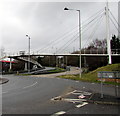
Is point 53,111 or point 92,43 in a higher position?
point 92,43

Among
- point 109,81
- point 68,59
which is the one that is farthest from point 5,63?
point 109,81

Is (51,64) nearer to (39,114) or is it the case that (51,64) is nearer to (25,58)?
(25,58)

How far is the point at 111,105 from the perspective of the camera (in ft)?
25.2

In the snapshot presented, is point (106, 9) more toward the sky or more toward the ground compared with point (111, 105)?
more toward the sky

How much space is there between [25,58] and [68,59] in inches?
1375

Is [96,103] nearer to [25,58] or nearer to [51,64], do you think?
[25,58]

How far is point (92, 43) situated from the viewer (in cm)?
7019

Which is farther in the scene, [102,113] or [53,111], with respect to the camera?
[53,111]

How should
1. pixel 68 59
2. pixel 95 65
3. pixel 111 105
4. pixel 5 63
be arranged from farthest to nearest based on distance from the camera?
pixel 68 59
pixel 5 63
pixel 95 65
pixel 111 105

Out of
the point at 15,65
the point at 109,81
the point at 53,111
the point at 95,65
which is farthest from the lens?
the point at 15,65

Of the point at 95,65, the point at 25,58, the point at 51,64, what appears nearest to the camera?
the point at 95,65

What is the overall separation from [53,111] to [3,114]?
2.23 m

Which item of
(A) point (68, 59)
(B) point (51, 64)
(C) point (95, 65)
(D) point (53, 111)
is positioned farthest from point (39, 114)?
(B) point (51, 64)

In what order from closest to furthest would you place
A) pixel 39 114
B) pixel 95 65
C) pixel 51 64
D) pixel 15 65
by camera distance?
pixel 39 114 < pixel 95 65 < pixel 15 65 < pixel 51 64
